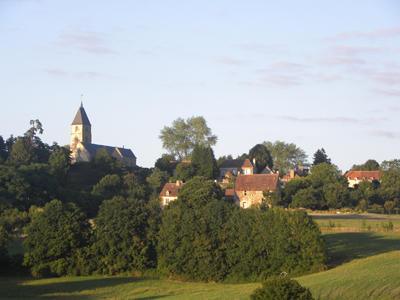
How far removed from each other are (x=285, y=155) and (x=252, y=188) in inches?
1494

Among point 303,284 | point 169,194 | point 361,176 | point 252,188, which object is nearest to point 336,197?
point 252,188

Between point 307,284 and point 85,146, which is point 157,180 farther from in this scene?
point 307,284

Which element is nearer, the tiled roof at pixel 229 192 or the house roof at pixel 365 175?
the tiled roof at pixel 229 192

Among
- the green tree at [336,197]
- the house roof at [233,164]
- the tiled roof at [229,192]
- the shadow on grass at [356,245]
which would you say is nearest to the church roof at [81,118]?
the house roof at [233,164]

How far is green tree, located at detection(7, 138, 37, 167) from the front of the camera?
63719 mm

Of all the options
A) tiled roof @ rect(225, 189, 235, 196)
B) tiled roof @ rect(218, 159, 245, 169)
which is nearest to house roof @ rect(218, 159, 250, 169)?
tiled roof @ rect(218, 159, 245, 169)

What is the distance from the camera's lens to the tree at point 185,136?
274ft

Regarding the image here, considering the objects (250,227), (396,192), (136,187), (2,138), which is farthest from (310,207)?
(2,138)

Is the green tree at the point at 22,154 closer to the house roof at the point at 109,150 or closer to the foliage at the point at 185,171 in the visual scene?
the house roof at the point at 109,150

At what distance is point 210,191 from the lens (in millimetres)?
50281

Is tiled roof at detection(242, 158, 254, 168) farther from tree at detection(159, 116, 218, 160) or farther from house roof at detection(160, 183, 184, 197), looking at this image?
house roof at detection(160, 183, 184, 197)

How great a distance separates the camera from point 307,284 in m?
21.7

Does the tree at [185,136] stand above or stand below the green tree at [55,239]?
above

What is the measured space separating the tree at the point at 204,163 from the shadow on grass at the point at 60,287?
3969cm
